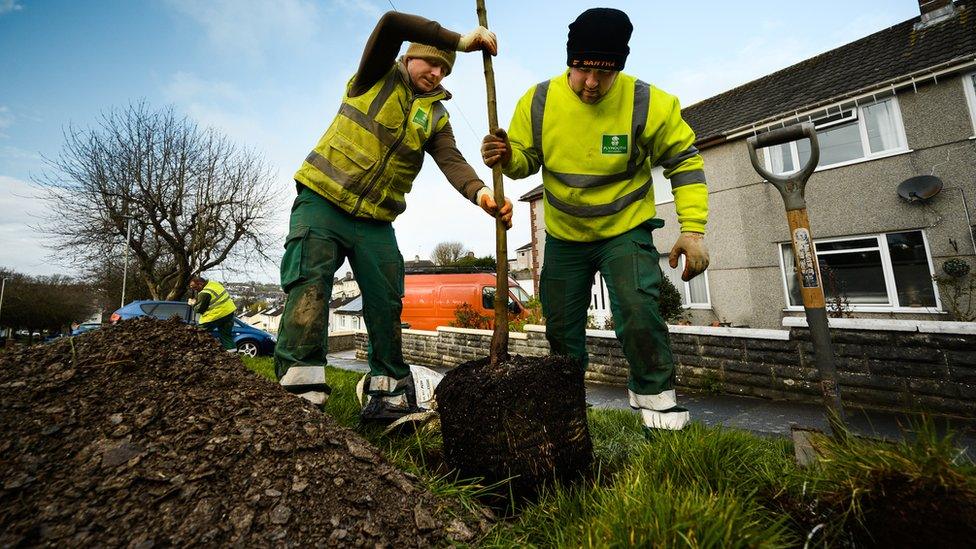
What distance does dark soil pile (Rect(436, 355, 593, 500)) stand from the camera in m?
1.45

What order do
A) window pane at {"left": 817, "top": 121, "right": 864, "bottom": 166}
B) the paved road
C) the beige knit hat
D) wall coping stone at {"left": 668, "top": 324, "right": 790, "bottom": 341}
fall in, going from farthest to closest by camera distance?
1. window pane at {"left": 817, "top": 121, "right": 864, "bottom": 166}
2. wall coping stone at {"left": 668, "top": 324, "right": 790, "bottom": 341}
3. the paved road
4. the beige knit hat

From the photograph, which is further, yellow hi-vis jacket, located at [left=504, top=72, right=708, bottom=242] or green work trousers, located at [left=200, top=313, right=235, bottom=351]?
green work trousers, located at [left=200, top=313, right=235, bottom=351]

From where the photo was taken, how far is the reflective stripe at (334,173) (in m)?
2.26

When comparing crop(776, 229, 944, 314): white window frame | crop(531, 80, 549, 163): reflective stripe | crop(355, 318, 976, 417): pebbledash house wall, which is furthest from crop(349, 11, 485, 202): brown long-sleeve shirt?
crop(776, 229, 944, 314): white window frame

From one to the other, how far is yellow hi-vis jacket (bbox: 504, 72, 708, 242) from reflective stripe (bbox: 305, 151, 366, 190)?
870 millimetres

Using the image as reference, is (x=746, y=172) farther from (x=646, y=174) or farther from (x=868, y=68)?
(x=646, y=174)

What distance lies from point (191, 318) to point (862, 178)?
15019mm

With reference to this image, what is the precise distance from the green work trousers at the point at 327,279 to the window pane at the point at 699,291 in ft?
30.2

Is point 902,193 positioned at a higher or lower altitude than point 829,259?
higher

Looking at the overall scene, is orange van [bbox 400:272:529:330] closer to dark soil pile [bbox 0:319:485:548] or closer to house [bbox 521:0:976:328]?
house [bbox 521:0:976:328]

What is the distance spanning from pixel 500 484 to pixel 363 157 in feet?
5.94

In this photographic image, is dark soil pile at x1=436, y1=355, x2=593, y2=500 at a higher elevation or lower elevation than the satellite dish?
lower

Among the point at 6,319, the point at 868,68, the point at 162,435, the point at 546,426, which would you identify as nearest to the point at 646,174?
the point at 546,426

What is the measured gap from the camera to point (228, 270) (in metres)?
20.9
